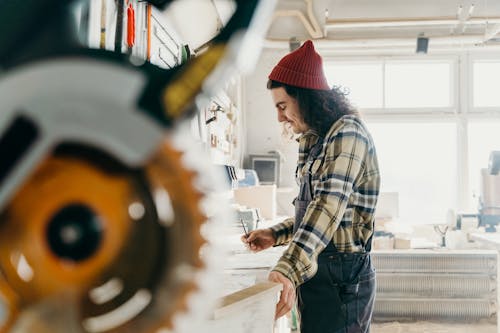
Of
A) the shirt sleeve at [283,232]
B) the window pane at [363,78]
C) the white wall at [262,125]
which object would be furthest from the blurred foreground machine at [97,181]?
the window pane at [363,78]

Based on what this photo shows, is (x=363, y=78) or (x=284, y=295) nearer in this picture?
(x=284, y=295)

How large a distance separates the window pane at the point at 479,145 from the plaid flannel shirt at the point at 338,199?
494 cm

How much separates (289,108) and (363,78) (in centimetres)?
475

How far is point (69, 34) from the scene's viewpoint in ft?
1.06

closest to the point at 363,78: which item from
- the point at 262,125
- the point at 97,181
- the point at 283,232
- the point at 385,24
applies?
the point at 385,24

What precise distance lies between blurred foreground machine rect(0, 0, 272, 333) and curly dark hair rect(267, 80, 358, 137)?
1192mm

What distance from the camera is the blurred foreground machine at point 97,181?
29 cm

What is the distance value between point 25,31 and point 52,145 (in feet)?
0.26

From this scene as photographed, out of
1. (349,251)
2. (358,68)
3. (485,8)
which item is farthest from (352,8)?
(349,251)

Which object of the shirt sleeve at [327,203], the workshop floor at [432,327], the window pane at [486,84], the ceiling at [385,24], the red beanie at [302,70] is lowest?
the workshop floor at [432,327]

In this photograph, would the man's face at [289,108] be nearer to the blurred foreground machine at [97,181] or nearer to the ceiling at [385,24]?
the blurred foreground machine at [97,181]

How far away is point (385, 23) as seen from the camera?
4.93m

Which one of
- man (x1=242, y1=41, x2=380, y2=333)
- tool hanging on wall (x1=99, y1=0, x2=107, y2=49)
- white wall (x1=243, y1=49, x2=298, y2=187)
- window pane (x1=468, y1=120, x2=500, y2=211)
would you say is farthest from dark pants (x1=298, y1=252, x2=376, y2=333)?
window pane (x1=468, y1=120, x2=500, y2=211)

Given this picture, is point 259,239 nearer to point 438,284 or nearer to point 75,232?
point 75,232
